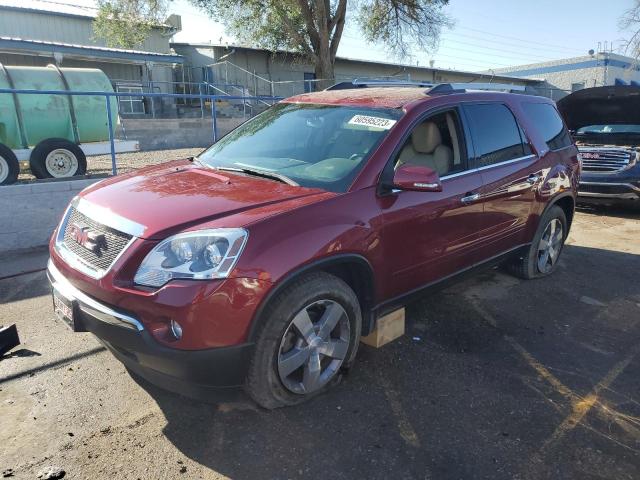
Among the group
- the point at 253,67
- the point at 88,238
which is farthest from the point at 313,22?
the point at 88,238

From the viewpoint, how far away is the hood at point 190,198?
2.67 meters

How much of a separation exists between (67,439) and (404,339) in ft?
7.81

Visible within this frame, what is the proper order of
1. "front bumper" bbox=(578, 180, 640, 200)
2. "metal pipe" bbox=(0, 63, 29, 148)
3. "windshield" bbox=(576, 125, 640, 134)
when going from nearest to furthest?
1. "front bumper" bbox=(578, 180, 640, 200)
2. "windshield" bbox=(576, 125, 640, 134)
3. "metal pipe" bbox=(0, 63, 29, 148)

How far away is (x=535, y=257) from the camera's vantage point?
5.22m

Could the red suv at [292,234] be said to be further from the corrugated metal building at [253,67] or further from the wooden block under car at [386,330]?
the corrugated metal building at [253,67]

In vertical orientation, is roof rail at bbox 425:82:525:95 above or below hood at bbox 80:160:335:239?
above

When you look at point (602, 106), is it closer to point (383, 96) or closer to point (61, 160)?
point (383, 96)

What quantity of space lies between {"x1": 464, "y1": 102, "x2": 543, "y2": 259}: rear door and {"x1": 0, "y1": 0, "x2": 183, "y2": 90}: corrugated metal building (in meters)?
20.5

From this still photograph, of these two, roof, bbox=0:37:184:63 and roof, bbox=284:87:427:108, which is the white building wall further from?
roof, bbox=284:87:427:108

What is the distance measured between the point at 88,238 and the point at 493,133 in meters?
3.25

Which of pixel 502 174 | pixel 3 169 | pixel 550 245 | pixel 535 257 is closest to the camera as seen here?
pixel 502 174

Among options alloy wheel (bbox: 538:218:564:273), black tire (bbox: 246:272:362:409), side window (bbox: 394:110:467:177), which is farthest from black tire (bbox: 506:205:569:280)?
black tire (bbox: 246:272:362:409)

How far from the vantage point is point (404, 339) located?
3957 millimetres

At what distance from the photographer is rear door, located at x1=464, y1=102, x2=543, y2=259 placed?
4.09 meters
